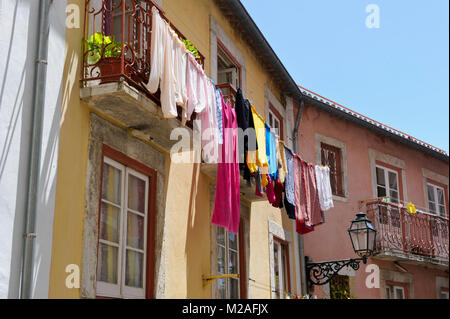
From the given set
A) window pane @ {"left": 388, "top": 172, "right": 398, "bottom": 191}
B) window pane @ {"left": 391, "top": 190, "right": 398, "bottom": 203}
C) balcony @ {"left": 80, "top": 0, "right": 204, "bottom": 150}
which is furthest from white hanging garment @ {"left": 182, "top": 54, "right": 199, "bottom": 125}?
window pane @ {"left": 388, "top": 172, "right": 398, "bottom": 191}

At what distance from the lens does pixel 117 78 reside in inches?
254

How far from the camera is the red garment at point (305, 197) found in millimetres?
10875

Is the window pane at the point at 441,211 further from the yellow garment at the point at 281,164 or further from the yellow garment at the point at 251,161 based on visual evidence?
the yellow garment at the point at 251,161

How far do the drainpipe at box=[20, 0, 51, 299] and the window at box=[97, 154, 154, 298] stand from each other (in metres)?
1.19

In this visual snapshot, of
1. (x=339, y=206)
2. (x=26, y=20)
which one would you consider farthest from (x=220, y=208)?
(x=339, y=206)

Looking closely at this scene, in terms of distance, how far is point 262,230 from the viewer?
11.5m

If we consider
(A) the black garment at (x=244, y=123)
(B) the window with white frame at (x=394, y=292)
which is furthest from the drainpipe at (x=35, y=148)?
(B) the window with white frame at (x=394, y=292)

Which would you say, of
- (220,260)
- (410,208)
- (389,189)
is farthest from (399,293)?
(220,260)

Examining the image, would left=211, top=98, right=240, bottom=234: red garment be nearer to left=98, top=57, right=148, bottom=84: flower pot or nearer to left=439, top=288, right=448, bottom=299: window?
left=98, top=57, right=148, bottom=84: flower pot

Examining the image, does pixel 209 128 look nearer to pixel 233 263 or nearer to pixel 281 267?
pixel 233 263

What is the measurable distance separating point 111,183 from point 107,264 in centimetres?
87

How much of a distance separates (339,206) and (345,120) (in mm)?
2410

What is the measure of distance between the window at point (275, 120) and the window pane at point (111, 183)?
21.9 feet
